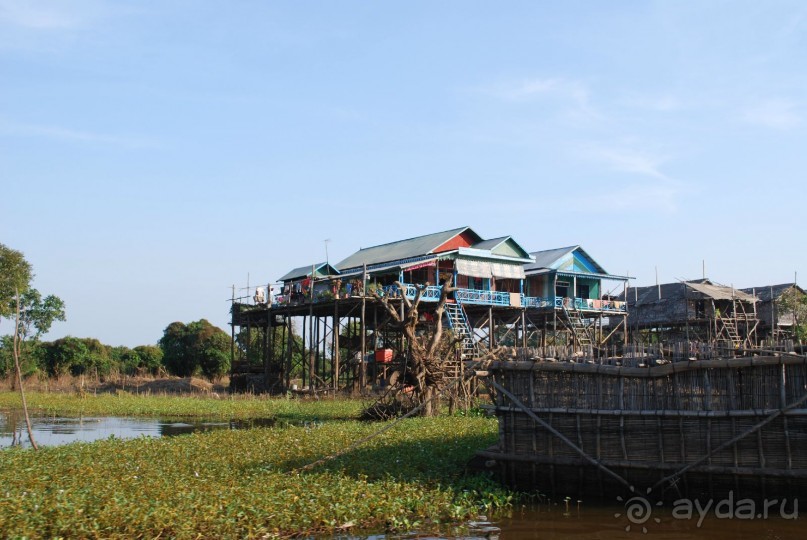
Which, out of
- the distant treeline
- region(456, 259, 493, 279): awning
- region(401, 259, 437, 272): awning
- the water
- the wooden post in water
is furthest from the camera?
the distant treeline

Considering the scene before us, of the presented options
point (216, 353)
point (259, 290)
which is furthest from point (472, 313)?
point (216, 353)

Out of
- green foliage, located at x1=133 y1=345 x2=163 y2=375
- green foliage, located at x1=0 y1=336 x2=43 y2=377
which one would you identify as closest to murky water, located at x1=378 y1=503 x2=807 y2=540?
green foliage, located at x1=0 y1=336 x2=43 y2=377

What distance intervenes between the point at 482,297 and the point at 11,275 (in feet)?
82.8

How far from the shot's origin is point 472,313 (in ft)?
126

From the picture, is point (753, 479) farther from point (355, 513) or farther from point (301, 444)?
point (301, 444)

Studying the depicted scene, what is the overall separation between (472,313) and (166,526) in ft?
99.9

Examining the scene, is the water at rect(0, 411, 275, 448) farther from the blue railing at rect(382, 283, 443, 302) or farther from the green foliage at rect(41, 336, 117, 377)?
the green foliage at rect(41, 336, 117, 377)

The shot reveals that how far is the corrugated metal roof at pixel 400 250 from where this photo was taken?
3619cm

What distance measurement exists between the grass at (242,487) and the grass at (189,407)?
944 cm

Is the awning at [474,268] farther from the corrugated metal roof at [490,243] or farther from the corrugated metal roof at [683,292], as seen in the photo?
the corrugated metal roof at [683,292]

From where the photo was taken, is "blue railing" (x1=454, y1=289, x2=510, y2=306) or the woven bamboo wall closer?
the woven bamboo wall

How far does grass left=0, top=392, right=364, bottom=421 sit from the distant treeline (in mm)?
17510

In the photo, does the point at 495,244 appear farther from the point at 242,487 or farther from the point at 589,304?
the point at 242,487

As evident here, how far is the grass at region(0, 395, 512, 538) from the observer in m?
8.59
